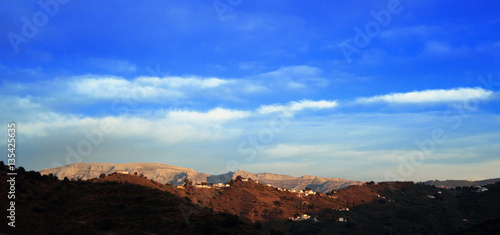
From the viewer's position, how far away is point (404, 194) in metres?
114

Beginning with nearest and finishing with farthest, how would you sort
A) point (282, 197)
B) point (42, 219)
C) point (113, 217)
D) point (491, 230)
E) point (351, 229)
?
point (491, 230)
point (42, 219)
point (113, 217)
point (351, 229)
point (282, 197)

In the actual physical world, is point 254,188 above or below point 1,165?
below

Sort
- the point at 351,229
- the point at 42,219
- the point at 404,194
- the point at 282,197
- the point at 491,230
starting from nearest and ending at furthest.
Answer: the point at 491,230 → the point at 42,219 → the point at 351,229 → the point at 282,197 → the point at 404,194

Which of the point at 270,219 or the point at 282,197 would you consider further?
the point at 282,197

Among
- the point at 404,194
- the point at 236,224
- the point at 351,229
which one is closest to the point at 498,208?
the point at 404,194

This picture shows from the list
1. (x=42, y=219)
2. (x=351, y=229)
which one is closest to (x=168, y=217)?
(x=42, y=219)

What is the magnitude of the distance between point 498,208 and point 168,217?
87.5 metres

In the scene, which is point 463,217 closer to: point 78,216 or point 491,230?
point 491,230

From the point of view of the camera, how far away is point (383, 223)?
80812 mm

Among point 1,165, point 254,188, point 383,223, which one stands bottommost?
point 383,223

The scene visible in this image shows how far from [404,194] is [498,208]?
27.8 meters

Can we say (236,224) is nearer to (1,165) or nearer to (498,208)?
(1,165)

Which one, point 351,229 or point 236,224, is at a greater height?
point 236,224

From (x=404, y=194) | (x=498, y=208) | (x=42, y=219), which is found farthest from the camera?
(x=404, y=194)
